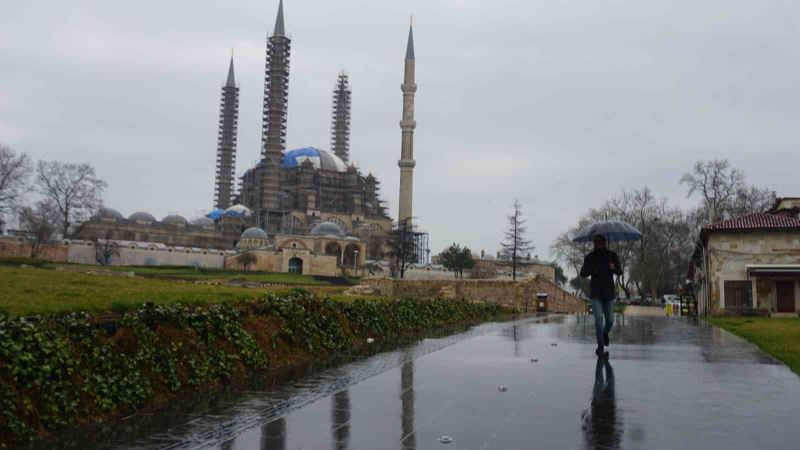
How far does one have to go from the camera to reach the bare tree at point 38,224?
56250 mm

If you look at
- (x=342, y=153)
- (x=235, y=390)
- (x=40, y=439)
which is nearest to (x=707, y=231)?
(x=235, y=390)

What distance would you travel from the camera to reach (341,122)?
108 meters

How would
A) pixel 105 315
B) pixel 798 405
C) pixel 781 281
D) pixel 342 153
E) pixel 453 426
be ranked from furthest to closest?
pixel 342 153, pixel 781 281, pixel 105 315, pixel 798 405, pixel 453 426

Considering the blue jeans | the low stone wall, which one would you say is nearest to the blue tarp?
the low stone wall

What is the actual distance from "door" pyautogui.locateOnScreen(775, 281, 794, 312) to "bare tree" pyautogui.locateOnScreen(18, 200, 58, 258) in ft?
168

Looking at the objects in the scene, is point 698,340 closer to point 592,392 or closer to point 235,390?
point 592,392

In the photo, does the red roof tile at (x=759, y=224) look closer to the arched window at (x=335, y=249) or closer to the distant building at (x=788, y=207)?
the distant building at (x=788, y=207)

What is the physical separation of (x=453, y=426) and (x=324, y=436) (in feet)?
3.15

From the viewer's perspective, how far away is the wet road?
467 centimetres

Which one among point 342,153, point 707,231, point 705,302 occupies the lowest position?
point 705,302

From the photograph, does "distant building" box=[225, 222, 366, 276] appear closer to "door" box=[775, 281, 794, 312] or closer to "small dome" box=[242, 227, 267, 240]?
"small dome" box=[242, 227, 267, 240]

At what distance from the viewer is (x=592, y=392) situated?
21.4 ft

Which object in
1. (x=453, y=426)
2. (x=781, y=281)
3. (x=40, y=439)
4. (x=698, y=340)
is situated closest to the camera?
(x=40, y=439)

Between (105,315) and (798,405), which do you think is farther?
(105,315)
